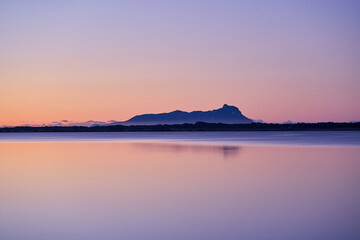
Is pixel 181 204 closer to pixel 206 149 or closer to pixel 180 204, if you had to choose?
pixel 180 204

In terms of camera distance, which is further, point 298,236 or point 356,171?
point 356,171

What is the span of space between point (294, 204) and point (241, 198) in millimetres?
1051

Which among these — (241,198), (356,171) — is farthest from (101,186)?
(356,171)

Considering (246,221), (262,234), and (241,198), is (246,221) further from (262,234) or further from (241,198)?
(241,198)

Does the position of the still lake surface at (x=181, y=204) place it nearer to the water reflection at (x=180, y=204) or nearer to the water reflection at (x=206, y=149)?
the water reflection at (x=180, y=204)

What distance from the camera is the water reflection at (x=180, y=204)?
5320 mm

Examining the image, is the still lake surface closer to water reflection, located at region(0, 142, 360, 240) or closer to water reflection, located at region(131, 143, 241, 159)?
water reflection, located at region(0, 142, 360, 240)

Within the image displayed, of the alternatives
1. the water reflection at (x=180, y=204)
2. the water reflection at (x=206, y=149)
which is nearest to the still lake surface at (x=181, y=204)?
the water reflection at (x=180, y=204)

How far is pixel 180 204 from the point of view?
23.3 ft

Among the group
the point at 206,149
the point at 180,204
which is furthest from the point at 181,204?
the point at 206,149

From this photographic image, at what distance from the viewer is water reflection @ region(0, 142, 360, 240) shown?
532 centimetres

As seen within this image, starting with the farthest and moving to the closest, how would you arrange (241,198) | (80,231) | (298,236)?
(241,198) < (80,231) < (298,236)

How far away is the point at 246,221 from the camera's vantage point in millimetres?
5836

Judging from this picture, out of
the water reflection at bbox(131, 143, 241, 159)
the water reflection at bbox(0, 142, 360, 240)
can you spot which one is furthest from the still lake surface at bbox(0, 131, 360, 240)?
the water reflection at bbox(131, 143, 241, 159)
